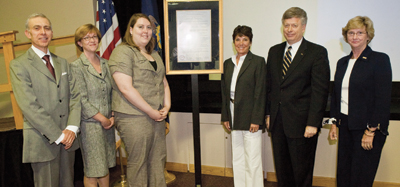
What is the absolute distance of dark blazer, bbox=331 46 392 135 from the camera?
163 cm

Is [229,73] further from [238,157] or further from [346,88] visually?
[346,88]

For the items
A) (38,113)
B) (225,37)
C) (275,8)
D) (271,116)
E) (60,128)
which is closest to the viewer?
(38,113)

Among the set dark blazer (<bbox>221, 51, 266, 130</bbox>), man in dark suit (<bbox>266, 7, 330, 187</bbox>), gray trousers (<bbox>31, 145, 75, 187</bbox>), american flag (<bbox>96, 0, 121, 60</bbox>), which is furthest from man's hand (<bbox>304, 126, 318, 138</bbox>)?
american flag (<bbox>96, 0, 121, 60</bbox>)

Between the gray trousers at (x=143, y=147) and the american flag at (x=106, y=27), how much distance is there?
1.29m

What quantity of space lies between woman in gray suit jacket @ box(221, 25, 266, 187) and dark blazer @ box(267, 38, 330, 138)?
15cm

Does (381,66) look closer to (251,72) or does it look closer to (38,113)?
(251,72)

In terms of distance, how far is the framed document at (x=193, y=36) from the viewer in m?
1.97

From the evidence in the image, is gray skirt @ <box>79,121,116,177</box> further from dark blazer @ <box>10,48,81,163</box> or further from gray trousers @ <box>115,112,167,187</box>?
gray trousers @ <box>115,112,167,187</box>

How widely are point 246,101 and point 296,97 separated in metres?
0.42

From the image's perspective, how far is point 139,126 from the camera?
1.81 meters

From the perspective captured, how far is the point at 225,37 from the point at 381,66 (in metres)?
1.89

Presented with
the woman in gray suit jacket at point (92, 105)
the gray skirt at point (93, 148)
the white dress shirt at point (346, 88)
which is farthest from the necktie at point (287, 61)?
the gray skirt at point (93, 148)

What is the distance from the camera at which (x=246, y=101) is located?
6.75 ft

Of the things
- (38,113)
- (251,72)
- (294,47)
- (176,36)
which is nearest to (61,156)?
(38,113)
